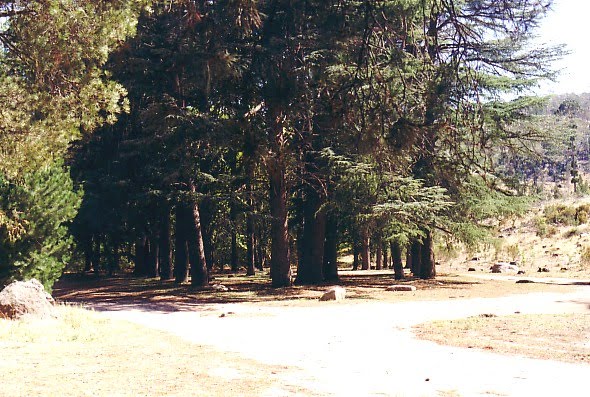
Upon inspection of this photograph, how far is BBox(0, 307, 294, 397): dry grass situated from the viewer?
679 centimetres

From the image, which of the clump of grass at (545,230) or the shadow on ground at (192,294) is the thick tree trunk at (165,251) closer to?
the shadow on ground at (192,294)

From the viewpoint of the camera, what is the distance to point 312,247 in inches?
966

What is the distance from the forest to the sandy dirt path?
2.53m

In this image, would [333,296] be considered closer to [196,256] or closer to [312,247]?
[312,247]

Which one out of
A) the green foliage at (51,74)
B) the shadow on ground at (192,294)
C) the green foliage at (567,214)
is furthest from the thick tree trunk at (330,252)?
the green foliage at (567,214)

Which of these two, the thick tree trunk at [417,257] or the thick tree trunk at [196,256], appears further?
the thick tree trunk at [417,257]

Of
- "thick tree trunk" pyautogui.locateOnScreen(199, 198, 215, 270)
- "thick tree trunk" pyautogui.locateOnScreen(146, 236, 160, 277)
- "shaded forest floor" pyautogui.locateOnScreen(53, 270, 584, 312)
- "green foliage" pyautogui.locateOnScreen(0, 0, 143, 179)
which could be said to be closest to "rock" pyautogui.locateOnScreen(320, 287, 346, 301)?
"shaded forest floor" pyautogui.locateOnScreen(53, 270, 584, 312)

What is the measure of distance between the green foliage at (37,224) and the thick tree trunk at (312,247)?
34.5 feet

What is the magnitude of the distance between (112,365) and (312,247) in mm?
16529

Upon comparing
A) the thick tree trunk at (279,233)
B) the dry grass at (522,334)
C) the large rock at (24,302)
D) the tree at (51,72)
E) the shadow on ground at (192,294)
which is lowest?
the dry grass at (522,334)

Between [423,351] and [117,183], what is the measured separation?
755 inches

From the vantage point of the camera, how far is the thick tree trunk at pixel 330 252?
2694 centimetres

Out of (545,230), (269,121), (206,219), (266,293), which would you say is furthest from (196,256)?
(545,230)

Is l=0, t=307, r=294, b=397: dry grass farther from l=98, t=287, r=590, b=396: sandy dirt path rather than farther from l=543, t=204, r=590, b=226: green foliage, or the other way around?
l=543, t=204, r=590, b=226: green foliage
